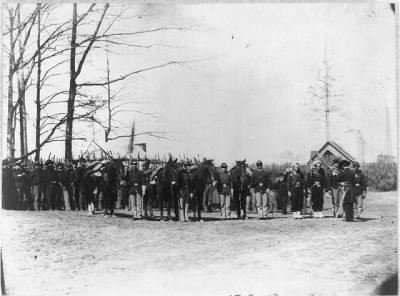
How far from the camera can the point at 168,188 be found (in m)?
9.77

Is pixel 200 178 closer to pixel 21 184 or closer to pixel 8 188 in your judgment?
pixel 21 184

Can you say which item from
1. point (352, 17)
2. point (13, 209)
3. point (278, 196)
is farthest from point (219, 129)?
point (13, 209)

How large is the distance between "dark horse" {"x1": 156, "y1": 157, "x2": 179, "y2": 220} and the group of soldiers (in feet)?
0.06

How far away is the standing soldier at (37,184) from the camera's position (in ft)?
30.5

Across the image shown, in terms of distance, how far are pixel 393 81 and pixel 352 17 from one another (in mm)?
Result: 1246

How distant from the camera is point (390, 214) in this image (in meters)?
9.23

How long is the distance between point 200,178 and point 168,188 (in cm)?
60

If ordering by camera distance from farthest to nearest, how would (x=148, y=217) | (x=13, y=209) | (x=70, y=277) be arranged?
1. (x=148, y=217)
2. (x=13, y=209)
3. (x=70, y=277)

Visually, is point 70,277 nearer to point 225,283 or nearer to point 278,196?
point 225,283

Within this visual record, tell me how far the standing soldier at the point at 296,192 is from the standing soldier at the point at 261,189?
1.34 ft

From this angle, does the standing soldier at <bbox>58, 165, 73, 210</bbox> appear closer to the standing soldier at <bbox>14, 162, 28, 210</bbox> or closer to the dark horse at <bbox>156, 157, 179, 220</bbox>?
the standing soldier at <bbox>14, 162, 28, 210</bbox>

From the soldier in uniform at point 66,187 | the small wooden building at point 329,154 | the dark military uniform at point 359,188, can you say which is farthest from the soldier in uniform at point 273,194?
the soldier in uniform at point 66,187

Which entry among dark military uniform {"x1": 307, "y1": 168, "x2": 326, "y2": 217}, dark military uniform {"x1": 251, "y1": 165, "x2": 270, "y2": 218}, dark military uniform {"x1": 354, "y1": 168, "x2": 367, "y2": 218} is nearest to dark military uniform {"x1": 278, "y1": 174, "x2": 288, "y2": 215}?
dark military uniform {"x1": 251, "y1": 165, "x2": 270, "y2": 218}

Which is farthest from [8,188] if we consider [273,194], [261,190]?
[273,194]
